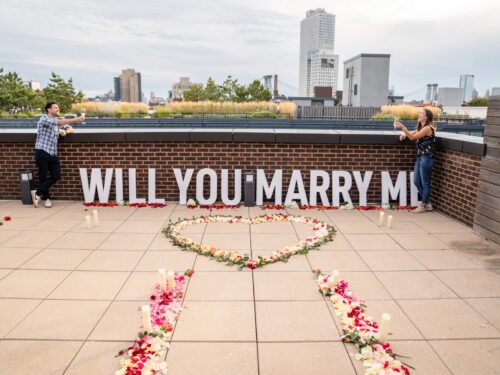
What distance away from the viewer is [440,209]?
805 cm

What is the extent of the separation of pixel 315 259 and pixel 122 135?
17.0 feet

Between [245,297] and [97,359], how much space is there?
164 centimetres

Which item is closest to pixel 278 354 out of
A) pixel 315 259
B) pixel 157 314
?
pixel 157 314

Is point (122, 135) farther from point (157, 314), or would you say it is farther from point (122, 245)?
point (157, 314)

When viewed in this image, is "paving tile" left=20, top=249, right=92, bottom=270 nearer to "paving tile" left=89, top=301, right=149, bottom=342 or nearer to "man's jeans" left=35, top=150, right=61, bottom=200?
"paving tile" left=89, top=301, right=149, bottom=342

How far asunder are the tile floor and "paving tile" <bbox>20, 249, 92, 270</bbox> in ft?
0.09

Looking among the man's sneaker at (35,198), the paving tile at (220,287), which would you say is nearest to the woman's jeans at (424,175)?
the paving tile at (220,287)

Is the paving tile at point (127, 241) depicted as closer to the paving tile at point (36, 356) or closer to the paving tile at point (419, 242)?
the paving tile at point (36, 356)

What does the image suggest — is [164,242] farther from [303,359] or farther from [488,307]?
[488,307]

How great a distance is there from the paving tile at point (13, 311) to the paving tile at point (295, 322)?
91.5 inches

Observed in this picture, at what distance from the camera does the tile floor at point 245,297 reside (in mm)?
3342

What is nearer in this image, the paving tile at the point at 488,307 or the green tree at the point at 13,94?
the paving tile at the point at 488,307

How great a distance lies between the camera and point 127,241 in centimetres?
619

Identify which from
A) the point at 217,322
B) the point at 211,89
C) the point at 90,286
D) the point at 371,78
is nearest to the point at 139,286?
the point at 90,286
